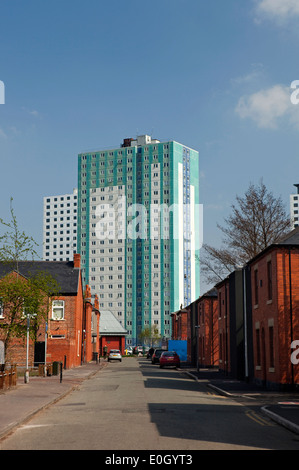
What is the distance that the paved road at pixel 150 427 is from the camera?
11.7 metres

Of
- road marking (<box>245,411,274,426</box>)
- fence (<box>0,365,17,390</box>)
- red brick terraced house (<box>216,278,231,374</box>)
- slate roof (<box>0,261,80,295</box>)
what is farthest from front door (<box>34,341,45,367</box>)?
road marking (<box>245,411,274,426</box>)

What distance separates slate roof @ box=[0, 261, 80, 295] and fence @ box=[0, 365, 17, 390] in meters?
25.0

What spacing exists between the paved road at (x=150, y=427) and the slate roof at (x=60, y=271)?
→ 32.8m

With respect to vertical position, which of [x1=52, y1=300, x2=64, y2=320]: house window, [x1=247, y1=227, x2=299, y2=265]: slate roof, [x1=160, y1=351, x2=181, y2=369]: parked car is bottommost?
[x1=160, y1=351, x2=181, y2=369]: parked car

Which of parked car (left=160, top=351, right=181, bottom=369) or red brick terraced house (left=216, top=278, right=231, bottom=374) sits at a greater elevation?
red brick terraced house (left=216, top=278, right=231, bottom=374)

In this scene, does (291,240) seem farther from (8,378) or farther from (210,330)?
(210,330)

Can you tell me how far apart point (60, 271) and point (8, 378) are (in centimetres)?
3105

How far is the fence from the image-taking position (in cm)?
2679

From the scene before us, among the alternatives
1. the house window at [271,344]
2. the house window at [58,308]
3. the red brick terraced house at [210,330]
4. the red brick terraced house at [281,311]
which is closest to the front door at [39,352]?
the house window at [58,308]

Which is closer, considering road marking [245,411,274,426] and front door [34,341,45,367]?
road marking [245,411,274,426]

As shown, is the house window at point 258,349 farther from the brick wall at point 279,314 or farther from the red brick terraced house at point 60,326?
the red brick terraced house at point 60,326

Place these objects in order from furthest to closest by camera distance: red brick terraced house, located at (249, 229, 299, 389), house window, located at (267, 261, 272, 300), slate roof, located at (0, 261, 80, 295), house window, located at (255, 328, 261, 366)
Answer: slate roof, located at (0, 261, 80, 295), house window, located at (255, 328, 261, 366), house window, located at (267, 261, 272, 300), red brick terraced house, located at (249, 229, 299, 389)

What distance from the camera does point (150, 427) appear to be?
46.5ft

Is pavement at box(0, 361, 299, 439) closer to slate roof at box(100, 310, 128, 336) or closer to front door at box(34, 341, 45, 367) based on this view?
front door at box(34, 341, 45, 367)
